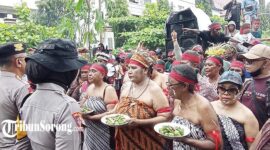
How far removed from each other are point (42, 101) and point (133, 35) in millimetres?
17397

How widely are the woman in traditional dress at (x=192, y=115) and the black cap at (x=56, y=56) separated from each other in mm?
1154

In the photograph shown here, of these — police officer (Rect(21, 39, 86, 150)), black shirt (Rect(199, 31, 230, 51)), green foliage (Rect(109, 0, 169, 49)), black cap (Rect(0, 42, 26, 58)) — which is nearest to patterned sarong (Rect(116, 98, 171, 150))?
black cap (Rect(0, 42, 26, 58))

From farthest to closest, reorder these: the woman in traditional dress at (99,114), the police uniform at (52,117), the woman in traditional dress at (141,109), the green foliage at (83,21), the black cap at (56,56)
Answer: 1. the green foliage at (83,21)
2. the woman in traditional dress at (99,114)
3. the woman in traditional dress at (141,109)
4. the black cap at (56,56)
5. the police uniform at (52,117)

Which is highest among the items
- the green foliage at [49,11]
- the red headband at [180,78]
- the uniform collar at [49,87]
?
the green foliage at [49,11]

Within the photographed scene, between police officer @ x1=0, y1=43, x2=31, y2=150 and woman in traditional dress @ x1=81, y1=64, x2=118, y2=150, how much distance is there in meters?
1.47

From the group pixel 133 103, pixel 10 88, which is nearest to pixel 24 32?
pixel 133 103

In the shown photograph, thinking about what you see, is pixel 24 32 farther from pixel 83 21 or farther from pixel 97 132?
pixel 97 132

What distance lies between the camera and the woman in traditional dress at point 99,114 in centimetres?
472

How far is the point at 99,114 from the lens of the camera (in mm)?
4695

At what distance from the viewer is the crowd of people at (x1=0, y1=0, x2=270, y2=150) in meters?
2.36

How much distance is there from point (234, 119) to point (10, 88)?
2.12 m

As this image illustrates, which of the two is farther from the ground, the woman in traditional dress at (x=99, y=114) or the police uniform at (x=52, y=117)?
the police uniform at (x=52, y=117)

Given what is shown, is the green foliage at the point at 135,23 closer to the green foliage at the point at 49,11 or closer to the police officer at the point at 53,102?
the green foliage at the point at 49,11

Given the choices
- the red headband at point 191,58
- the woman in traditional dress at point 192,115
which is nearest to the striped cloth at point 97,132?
the red headband at point 191,58
